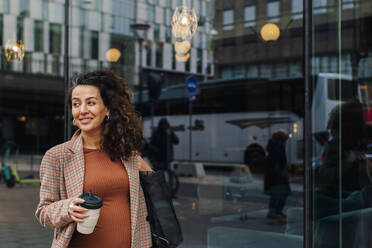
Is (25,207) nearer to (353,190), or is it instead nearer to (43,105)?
(43,105)

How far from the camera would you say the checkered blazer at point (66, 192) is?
2240mm

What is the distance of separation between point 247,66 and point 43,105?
12.3 m

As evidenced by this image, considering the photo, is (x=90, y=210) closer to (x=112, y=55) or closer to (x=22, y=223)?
(x=22, y=223)

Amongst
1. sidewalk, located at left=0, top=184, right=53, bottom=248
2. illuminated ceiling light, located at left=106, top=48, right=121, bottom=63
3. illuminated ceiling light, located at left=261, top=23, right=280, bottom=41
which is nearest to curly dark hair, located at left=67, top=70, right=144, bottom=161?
sidewalk, located at left=0, top=184, right=53, bottom=248

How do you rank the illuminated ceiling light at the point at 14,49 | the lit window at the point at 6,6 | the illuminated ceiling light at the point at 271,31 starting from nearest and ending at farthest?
1. the lit window at the point at 6,6
2. the illuminated ceiling light at the point at 14,49
3. the illuminated ceiling light at the point at 271,31

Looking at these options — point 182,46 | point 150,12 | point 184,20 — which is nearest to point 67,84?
point 184,20

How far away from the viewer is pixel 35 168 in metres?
6.21

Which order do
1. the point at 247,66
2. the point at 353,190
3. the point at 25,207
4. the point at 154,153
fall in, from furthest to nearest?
the point at 247,66
the point at 154,153
the point at 25,207
the point at 353,190

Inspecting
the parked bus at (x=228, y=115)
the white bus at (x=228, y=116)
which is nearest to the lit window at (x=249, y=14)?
the parked bus at (x=228, y=115)

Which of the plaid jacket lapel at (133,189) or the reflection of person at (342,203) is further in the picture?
the reflection of person at (342,203)

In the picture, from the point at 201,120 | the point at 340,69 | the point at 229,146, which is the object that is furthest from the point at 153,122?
the point at 340,69

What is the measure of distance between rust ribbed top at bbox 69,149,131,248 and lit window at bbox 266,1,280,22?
Answer: 8847 mm

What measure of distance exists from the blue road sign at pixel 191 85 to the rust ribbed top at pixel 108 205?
14322 mm

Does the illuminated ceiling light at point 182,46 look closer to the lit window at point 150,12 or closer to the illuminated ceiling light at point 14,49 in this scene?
the lit window at point 150,12
